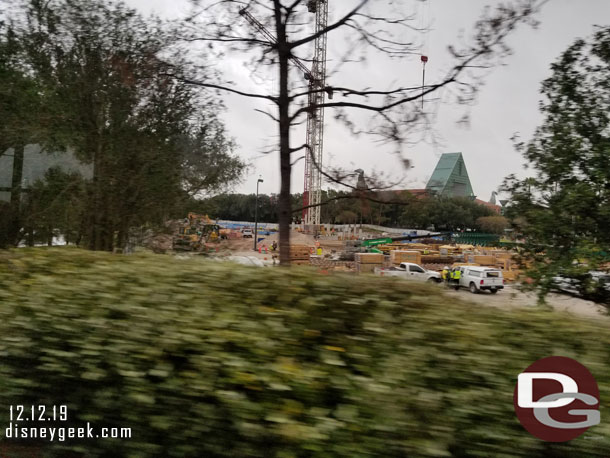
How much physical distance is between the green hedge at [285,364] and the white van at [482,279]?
20.5 metres

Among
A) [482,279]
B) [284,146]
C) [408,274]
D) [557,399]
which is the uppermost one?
[284,146]

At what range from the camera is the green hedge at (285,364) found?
5.46 ft

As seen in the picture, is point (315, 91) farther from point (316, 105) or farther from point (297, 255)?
point (297, 255)

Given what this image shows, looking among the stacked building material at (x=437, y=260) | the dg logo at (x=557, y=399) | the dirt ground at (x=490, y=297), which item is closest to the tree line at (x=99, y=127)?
the dirt ground at (x=490, y=297)

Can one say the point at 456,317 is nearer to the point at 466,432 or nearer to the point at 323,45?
the point at 466,432

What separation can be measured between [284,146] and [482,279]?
20436mm

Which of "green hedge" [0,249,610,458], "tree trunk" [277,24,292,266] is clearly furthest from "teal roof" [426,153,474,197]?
"green hedge" [0,249,610,458]

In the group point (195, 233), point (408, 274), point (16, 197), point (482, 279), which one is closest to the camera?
point (408, 274)

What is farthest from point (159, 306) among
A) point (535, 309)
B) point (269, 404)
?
point (535, 309)

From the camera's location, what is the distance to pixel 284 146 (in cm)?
392

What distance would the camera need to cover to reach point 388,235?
5328 cm

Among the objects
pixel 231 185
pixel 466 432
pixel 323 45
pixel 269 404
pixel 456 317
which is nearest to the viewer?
pixel 466 432

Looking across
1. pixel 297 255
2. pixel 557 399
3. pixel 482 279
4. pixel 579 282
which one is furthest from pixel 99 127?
pixel 482 279

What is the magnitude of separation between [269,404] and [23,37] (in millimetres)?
8144
